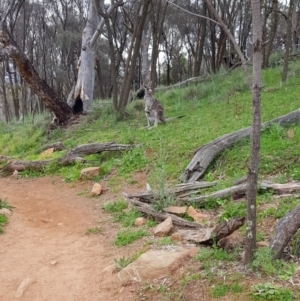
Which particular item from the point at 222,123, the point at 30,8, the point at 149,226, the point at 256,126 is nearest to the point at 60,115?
the point at 222,123

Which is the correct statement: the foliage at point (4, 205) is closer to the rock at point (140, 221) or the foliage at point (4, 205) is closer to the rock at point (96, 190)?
the rock at point (96, 190)

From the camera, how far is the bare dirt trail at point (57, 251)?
3.76 meters

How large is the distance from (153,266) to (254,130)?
5.05 feet

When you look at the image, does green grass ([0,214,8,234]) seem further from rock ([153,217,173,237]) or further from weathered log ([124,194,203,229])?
rock ([153,217,173,237])

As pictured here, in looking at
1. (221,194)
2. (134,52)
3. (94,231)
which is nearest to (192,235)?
(221,194)

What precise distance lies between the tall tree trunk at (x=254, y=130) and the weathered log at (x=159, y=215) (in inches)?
52.8

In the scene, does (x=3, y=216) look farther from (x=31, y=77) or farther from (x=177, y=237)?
(x=31, y=77)

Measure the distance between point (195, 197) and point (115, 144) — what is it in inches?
144

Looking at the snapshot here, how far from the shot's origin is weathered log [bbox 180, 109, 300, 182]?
6320 mm

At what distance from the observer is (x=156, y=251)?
13.2 feet

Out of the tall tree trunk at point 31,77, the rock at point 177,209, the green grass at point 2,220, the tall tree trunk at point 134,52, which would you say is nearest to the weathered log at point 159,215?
the rock at point 177,209

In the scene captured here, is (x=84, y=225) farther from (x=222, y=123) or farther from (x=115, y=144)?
(x=222, y=123)

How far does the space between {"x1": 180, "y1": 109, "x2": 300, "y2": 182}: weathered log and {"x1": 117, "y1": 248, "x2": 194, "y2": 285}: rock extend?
240 centimetres

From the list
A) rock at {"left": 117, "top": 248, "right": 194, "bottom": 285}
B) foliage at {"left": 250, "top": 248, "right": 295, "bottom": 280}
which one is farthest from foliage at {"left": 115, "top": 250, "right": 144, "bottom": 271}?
foliage at {"left": 250, "top": 248, "right": 295, "bottom": 280}
